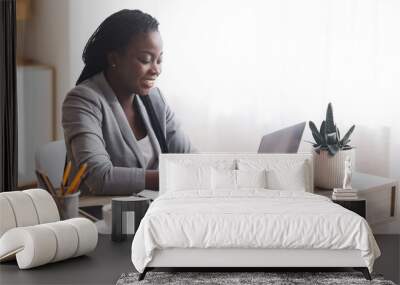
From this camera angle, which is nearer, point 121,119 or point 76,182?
point 76,182

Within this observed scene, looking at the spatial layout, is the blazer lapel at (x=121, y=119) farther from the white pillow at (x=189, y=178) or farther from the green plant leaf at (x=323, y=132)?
the green plant leaf at (x=323, y=132)

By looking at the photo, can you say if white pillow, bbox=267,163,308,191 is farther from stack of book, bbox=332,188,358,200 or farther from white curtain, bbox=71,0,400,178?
white curtain, bbox=71,0,400,178

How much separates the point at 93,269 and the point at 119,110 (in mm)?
2025

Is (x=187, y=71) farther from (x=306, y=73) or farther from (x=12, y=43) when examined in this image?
(x=12, y=43)

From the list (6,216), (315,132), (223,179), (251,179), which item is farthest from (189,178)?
(6,216)

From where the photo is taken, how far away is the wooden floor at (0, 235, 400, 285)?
5020 millimetres

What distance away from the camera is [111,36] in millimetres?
6996

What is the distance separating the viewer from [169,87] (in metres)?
7.04

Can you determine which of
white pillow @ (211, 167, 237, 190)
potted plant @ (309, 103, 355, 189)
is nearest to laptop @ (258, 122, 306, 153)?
potted plant @ (309, 103, 355, 189)

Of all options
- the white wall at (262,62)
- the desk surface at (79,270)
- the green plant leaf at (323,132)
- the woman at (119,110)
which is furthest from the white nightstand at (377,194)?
the desk surface at (79,270)

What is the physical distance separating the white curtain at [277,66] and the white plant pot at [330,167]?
21cm

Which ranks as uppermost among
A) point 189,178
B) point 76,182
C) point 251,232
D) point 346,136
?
point 346,136

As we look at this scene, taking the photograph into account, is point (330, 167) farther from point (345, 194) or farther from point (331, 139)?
point (345, 194)

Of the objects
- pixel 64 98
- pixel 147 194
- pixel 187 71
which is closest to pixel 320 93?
pixel 187 71
